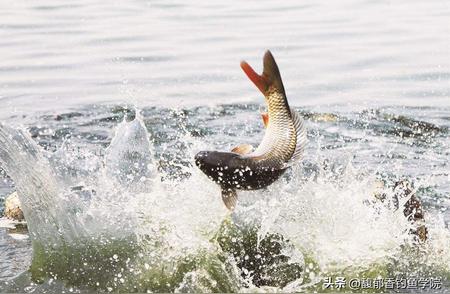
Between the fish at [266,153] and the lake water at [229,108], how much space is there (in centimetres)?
85

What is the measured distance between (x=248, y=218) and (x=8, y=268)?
155 centimetres

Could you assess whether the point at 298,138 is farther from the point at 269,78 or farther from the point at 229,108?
the point at 229,108

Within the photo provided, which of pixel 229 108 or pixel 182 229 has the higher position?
pixel 182 229

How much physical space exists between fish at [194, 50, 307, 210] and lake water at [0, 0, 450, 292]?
0.85 meters

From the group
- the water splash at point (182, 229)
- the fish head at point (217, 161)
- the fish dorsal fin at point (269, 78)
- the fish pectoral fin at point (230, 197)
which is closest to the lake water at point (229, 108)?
the water splash at point (182, 229)

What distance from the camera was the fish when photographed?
4730mm

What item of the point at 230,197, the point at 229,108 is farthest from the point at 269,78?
the point at 229,108

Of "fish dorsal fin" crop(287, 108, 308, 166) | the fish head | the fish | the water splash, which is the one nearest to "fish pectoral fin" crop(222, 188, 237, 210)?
the fish

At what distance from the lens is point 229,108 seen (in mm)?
10438

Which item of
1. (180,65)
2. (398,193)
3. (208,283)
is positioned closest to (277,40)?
(180,65)

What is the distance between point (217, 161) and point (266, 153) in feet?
1.00

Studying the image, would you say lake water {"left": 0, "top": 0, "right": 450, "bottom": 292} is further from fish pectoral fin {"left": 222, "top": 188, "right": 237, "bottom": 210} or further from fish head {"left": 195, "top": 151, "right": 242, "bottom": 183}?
fish head {"left": 195, "top": 151, "right": 242, "bottom": 183}

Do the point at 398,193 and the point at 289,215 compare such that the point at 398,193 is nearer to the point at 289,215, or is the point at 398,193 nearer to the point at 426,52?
the point at 289,215

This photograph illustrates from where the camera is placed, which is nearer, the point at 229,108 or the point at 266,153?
the point at 266,153
